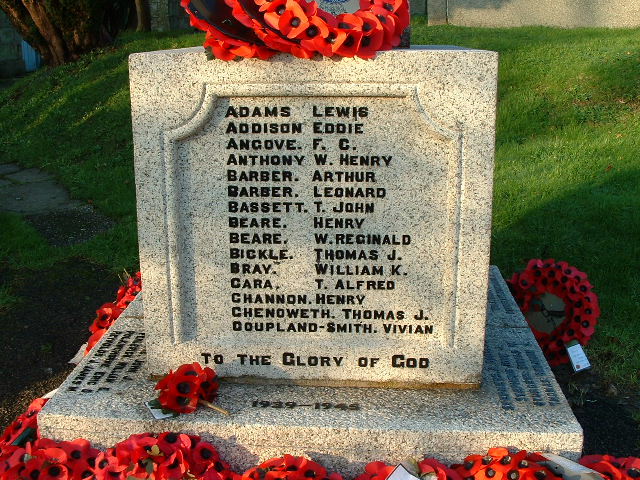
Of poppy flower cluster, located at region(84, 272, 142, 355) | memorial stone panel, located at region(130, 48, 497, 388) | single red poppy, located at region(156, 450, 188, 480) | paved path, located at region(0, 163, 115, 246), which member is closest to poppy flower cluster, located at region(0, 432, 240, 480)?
single red poppy, located at region(156, 450, 188, 480)

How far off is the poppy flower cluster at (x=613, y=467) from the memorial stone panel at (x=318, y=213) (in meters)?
0.58

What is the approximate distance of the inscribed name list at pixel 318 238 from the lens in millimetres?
3018

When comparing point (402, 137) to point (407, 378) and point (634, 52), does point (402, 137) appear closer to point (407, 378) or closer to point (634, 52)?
point (407, 378)

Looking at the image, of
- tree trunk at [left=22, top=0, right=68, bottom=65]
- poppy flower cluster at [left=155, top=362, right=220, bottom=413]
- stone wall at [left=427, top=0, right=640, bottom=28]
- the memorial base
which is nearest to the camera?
the memorial base

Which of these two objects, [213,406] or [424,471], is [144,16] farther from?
[424,471]

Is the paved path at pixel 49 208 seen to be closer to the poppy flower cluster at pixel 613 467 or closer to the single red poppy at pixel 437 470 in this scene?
the single red poppy at pixel 437 470

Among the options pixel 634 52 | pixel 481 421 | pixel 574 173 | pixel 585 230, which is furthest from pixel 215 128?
pixel 634 52

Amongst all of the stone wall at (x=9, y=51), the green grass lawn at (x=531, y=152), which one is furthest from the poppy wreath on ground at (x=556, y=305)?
the stone wall at (x=9, y=51)

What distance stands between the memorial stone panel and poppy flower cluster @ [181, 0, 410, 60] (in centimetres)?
8

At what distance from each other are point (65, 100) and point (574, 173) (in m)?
8.42

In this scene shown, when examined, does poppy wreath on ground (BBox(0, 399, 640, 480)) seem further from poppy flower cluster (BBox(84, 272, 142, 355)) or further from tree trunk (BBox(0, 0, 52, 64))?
tree trunk (BBox(0, 0, 52, 64))

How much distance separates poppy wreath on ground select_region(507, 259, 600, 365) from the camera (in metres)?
4.12

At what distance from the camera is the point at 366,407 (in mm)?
3061

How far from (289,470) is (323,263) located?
90 centimetres
